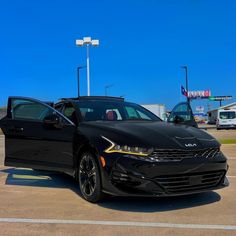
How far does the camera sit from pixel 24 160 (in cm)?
745

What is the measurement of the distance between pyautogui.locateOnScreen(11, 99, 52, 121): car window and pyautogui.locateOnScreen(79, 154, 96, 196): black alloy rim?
4.39 feet

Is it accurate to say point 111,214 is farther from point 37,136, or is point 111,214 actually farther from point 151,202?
point 37,136

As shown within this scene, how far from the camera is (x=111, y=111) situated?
24.1 feet

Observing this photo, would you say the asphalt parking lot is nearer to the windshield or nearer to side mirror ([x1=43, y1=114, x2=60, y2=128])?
side mirror ([x1=43, y1=114, x2=60, y2=128])

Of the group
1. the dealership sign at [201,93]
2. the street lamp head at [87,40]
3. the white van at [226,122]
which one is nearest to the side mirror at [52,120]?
the street lamp head at [87,40]

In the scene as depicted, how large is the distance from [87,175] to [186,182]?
60.0 inches

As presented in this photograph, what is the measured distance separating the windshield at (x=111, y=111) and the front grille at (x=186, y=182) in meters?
1.90

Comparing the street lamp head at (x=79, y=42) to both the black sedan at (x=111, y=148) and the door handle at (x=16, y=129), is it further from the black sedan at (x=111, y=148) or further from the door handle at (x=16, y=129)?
the door handle at (x=16, y=129)

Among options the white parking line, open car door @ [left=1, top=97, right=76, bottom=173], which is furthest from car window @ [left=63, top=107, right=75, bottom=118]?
the white parking line

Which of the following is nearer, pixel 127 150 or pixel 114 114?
pixel 127 150

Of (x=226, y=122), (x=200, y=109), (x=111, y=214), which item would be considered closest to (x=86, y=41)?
(x=226, y=122)

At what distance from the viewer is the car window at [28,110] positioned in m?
7.46

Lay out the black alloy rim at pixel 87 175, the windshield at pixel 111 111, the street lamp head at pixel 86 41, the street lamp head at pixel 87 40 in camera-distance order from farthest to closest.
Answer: the street lamp head at pixel 86 41 → the street lamp head at pixel 87 40 → the windshield at pixel 111 111 → the black alloy rim at pixel 87 175

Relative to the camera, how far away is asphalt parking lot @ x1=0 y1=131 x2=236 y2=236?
4871mm
